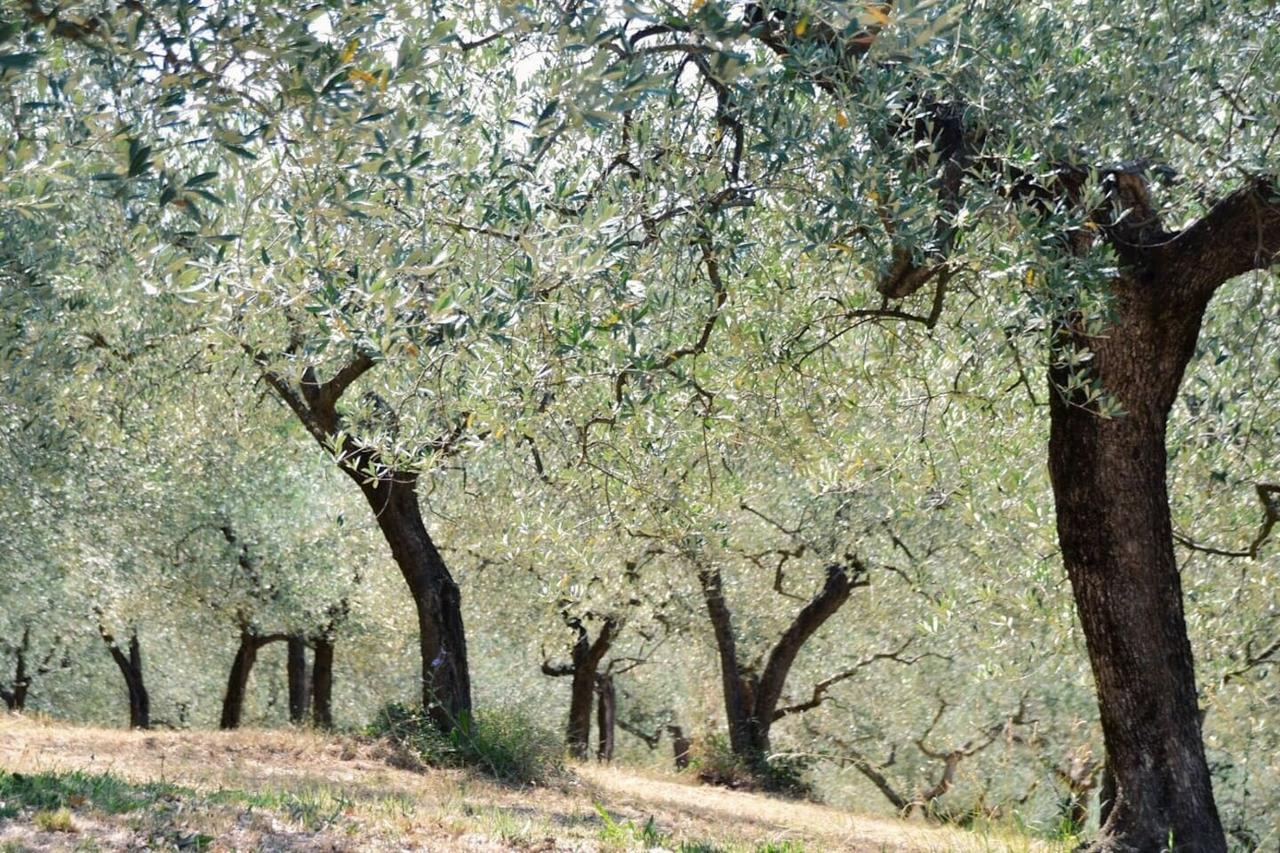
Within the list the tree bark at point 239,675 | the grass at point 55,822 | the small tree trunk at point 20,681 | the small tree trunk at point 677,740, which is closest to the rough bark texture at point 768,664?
the small tree trunk at point 677,740

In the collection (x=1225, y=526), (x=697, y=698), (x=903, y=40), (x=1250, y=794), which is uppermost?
(x=903, y=40)

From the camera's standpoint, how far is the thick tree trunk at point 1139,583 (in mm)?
6344

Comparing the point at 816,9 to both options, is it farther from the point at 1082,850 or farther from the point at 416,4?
the point at 1082,850

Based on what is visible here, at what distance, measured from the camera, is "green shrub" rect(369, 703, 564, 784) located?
42.0 ft

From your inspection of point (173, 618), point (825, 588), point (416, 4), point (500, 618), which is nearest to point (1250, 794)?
point (825, 588)

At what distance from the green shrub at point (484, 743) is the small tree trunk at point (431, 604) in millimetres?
330

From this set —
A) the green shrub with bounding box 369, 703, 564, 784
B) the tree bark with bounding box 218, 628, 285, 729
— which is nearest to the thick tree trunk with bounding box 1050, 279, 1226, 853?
the green shrub with bounding box 369, 703, 564, 784

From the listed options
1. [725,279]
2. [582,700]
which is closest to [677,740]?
[582,700]

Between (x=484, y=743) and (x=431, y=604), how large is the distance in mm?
1794

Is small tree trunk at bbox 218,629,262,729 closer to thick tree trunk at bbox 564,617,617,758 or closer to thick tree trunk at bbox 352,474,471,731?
thick tree trunk at bbox 564,617,617,758

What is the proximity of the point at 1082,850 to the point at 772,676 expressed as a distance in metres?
12.5

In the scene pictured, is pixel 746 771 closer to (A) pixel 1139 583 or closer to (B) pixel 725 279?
(A) pixel 1139 583

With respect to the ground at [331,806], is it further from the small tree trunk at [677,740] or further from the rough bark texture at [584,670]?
the small tree trunk at [677,740]

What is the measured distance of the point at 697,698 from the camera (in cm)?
2592
